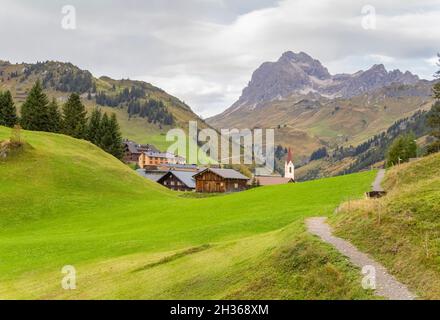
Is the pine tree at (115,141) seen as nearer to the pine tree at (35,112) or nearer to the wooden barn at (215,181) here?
the pine tree at (35,112)

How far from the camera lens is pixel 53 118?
137 meters

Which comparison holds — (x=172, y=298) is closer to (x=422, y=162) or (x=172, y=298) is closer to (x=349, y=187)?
(x=422, y=162)

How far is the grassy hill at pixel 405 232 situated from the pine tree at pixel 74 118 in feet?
387

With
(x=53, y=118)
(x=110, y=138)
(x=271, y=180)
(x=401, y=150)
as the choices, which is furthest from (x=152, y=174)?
(x=401, y=150)

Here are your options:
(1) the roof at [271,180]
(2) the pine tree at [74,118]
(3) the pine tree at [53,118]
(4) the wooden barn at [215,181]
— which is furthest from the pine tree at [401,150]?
(3) the pine tree at [53,118]

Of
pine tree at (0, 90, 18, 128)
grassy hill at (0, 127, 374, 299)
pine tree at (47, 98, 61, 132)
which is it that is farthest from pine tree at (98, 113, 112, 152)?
grassy hill at (0, 127, 374, 299)

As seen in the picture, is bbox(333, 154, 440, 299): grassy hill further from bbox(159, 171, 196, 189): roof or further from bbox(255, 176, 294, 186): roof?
bbox(255, 176, 294, 186): roof

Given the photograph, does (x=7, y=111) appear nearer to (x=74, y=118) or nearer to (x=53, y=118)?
(x=53, y=118)

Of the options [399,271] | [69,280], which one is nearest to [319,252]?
[399,271]

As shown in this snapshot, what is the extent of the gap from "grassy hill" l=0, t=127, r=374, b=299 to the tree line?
99.5 feet

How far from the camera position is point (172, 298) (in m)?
24.0

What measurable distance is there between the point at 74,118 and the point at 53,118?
618 cm

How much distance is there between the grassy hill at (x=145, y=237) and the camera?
22828 mm
